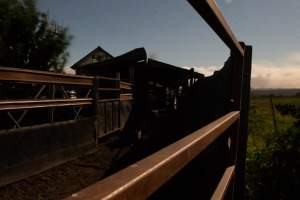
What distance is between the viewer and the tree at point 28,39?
80.7 ft

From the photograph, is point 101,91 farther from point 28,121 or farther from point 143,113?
point 143,113

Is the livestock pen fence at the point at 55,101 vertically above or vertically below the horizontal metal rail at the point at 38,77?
below

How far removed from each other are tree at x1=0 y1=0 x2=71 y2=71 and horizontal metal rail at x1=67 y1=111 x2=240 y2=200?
26047 millimetres

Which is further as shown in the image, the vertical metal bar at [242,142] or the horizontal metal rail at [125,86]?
the horizontal metal rail at [125,86]

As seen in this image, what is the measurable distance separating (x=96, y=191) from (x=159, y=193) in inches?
135

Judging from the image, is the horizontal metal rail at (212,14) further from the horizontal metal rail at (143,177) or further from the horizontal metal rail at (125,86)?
the horizontal metal rail at (125,86)

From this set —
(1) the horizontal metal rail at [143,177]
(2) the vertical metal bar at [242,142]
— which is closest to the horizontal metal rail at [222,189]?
(1) the horizontal metal rail at [143,177]

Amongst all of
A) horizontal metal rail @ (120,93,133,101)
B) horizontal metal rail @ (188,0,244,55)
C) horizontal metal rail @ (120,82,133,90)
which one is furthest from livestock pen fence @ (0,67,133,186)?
horizontal metal rail @ (188,0,244,55)

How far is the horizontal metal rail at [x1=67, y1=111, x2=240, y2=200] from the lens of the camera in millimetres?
379

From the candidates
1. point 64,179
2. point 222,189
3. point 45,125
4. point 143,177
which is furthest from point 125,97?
point 143,177

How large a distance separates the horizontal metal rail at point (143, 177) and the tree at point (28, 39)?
1025 inches

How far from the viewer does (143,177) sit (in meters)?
0.47

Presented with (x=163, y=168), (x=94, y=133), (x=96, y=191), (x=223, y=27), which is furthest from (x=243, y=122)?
(x=94, y=133)

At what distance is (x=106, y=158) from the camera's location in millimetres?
5109
